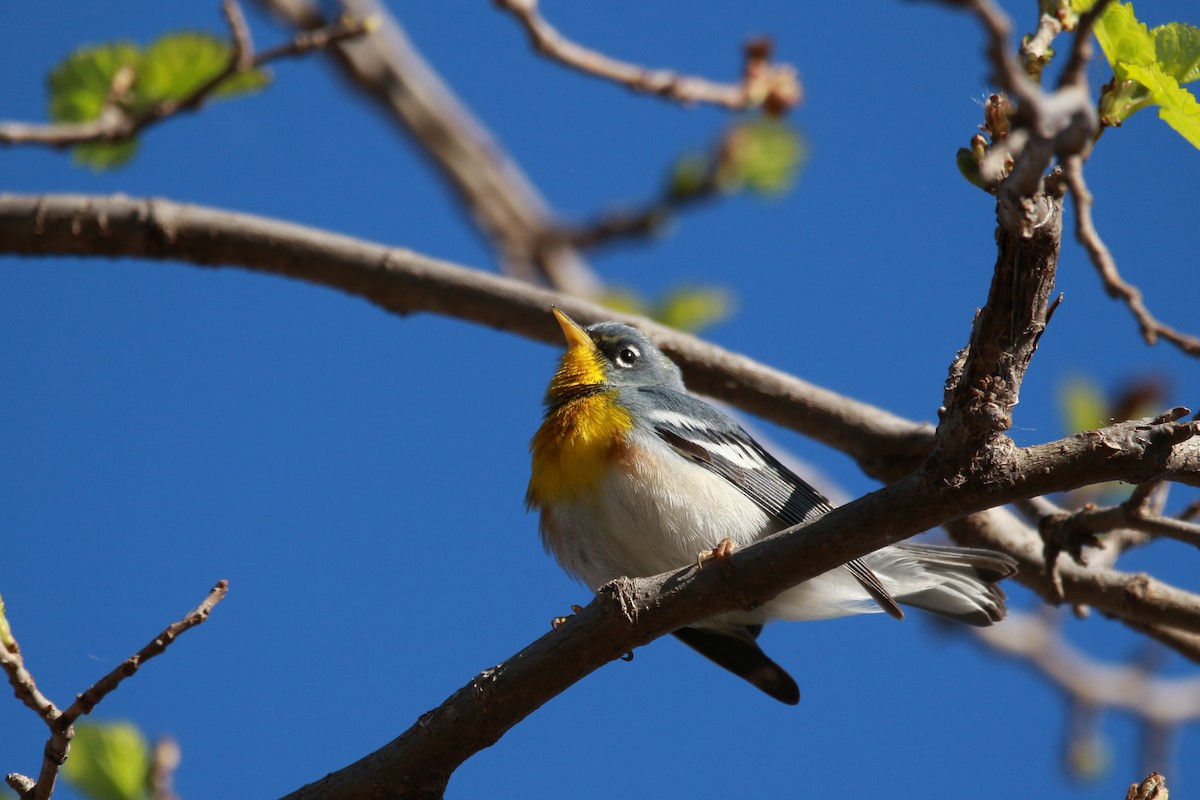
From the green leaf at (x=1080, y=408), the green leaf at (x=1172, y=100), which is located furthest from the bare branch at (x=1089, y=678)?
the green leaf at (x=1172, y=100)

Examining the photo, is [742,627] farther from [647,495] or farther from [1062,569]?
[1062,569]

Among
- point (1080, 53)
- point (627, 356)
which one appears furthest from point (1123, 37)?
point (627, 356)

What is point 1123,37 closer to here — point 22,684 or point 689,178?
point 22,684

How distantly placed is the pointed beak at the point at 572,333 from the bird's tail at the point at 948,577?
1.60 m

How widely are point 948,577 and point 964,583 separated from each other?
3.2 inches

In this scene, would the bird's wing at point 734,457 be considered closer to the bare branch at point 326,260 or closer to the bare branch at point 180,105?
the bare branch at point 326,260

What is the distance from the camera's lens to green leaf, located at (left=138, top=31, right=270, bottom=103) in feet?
14.2

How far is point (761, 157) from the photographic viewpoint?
631cm

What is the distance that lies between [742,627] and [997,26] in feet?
10.5

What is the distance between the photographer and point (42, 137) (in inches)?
153

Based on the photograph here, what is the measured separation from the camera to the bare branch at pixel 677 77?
4375mm

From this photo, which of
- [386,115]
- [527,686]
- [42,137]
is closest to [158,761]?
[527,686]

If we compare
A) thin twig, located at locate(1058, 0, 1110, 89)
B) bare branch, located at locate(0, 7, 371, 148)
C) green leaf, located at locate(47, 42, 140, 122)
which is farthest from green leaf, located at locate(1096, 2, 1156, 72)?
green leaf, located at locate(47, 42, 140, 122)

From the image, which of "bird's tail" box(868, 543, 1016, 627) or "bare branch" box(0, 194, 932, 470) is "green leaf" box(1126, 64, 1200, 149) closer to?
"bird's tail" box(868, 543, 1016, 627)
